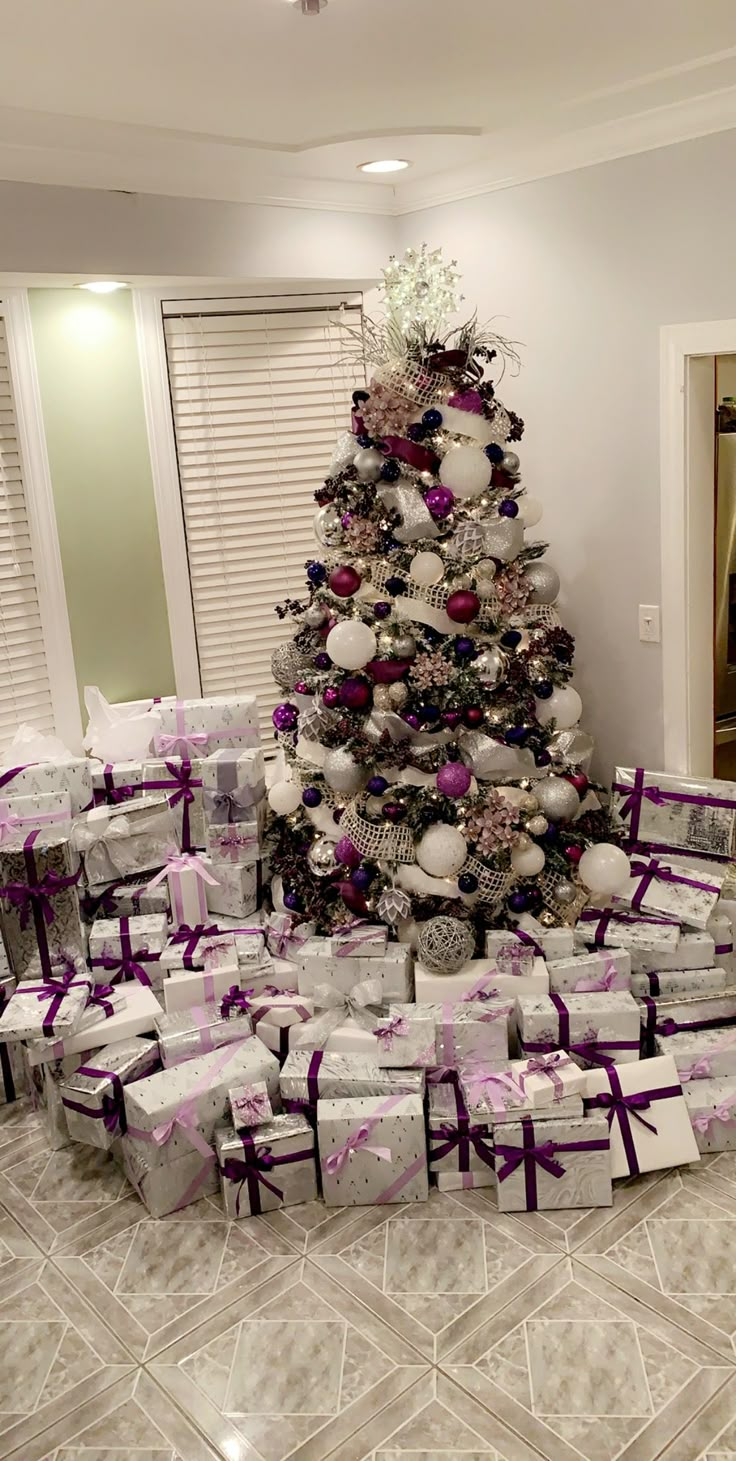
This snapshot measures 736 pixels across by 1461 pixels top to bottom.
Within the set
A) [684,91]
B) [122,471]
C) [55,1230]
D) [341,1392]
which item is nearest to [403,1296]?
[341,1392]

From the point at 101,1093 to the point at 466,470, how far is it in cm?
192

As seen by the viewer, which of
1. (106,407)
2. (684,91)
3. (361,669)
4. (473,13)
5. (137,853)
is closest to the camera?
(473,13)

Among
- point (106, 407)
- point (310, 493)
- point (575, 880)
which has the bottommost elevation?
point (575, 880)

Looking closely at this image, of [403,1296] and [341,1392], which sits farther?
[403,1296]

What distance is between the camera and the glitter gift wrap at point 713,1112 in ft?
8.98

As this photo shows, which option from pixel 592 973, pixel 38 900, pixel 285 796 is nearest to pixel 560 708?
pixel 592 973

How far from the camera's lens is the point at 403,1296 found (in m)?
2.40

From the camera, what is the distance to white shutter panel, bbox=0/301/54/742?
11.8 ft

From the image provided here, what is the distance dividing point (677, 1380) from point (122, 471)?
10.3 feet

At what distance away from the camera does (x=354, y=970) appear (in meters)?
3.07

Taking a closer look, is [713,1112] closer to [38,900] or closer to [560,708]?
[560,708]

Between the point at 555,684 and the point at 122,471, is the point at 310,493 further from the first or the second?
the point at 555,684

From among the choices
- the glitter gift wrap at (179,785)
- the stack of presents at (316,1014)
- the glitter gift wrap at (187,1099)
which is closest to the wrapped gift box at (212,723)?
the stack of presents at (316,1014)

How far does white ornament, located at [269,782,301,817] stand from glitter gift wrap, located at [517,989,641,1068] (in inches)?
38.7
